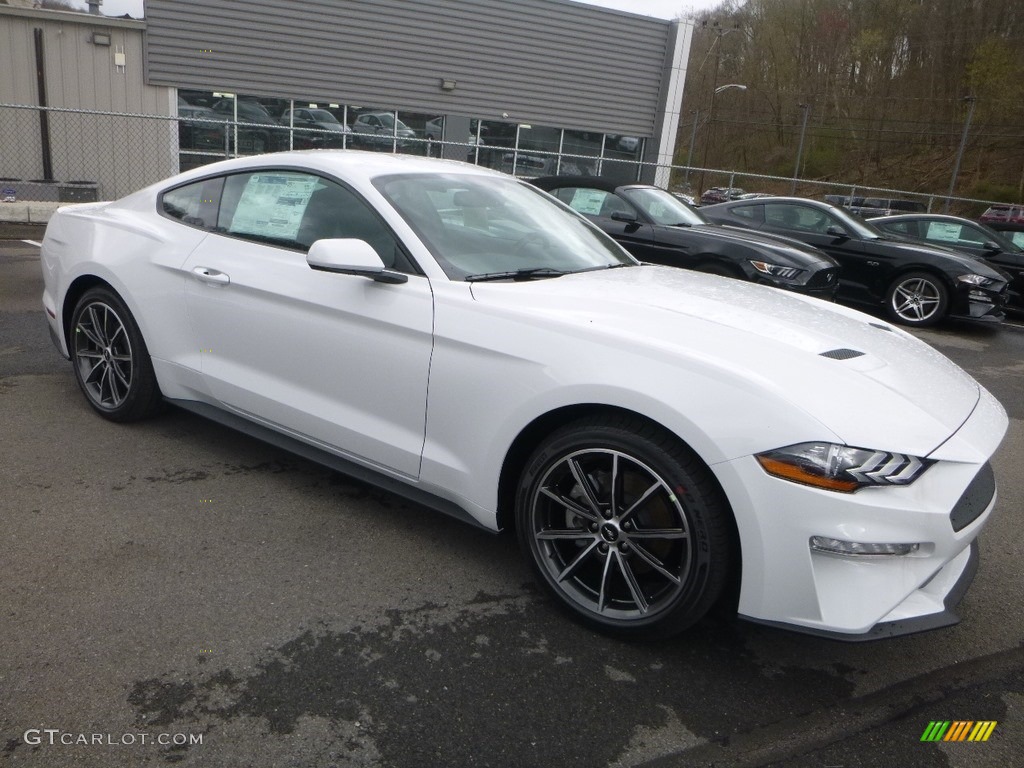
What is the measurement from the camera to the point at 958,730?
2494 millimetres

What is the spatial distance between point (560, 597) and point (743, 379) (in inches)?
39.2

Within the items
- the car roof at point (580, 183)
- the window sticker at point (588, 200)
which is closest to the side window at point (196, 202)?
the car roof at point (580, 183)

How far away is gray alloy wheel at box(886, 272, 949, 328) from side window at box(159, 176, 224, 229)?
8.40 meters

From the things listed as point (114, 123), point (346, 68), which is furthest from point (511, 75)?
Answer: point (114, 123)

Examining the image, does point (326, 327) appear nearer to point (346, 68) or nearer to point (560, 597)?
point (560, 597)

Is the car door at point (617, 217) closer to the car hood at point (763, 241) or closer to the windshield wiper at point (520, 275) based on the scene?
the car hood at point (763, 241)

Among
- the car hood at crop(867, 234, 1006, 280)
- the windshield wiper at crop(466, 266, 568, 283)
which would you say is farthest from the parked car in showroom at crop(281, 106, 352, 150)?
the windshield wiper at crop(466, 266, 568, 283)

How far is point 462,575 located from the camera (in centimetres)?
322

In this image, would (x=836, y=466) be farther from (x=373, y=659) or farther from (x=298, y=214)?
(x=298, y=214)

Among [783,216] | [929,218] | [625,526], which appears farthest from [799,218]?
[625,526]

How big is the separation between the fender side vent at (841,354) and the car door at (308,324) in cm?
139

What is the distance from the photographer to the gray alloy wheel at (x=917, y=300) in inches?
382

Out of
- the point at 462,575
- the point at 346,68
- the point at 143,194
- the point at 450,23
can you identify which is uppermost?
the point at 450,23

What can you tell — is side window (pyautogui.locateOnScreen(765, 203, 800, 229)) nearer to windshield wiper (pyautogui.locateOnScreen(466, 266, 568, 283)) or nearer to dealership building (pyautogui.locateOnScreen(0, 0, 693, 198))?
dealership building (pyautogui.locateOnScreen(0, 0, 693, 198))
